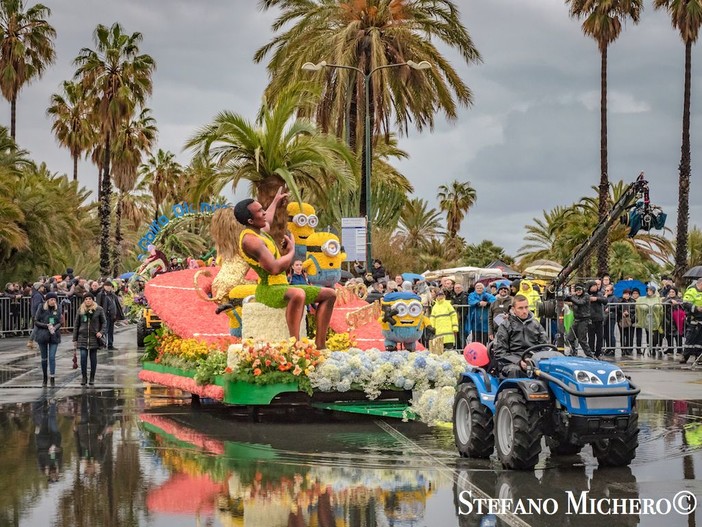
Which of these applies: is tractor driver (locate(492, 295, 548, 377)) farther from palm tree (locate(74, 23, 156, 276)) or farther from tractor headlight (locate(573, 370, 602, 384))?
palm tree (locate(74, 23, 156, 276))

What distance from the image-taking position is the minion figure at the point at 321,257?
55.1 ft

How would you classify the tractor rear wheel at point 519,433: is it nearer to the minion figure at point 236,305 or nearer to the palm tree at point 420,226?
the minion figure at point 236,305

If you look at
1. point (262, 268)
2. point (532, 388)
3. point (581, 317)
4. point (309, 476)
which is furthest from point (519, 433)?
point (581, 317)

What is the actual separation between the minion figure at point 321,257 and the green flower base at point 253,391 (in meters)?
3.41

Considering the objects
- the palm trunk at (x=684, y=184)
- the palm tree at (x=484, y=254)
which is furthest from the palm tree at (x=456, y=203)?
the palm trunk at (x=684, y=184)

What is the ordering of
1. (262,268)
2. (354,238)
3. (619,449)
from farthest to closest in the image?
(354,238)
(262,268)
(619,449)

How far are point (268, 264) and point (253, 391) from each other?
5.69ft

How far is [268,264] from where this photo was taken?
46.3 ft

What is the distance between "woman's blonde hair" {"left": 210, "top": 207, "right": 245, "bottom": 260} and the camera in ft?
52.7

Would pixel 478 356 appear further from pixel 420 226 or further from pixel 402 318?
pixel 420 226

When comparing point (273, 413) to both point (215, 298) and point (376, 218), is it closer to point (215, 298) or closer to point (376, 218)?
point (215, 298)

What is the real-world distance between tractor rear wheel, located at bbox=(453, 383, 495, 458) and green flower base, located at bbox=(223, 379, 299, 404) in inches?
135

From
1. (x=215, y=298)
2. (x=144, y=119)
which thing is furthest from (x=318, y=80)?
(x=144, y=119)

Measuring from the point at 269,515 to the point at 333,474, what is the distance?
1.75m
